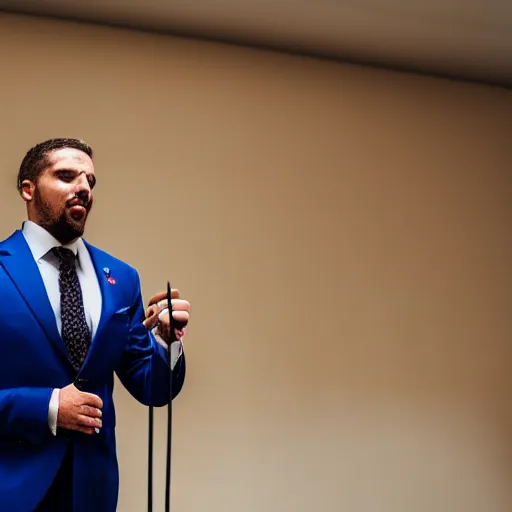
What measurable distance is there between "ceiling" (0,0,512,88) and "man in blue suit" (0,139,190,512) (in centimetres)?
166

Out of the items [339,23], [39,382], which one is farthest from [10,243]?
[339,23]

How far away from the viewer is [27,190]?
5.56ft

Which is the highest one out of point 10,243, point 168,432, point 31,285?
point 10,243

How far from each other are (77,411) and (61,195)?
1.45 ft

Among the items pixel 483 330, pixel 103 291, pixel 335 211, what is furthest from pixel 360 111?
pixel 103 291

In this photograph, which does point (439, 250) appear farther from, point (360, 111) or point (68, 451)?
point (68, 451)

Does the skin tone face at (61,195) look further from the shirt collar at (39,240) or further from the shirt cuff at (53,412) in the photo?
the shirt cuff at (53,412)

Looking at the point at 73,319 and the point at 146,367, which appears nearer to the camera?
the point at 73,319

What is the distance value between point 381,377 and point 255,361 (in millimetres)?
592

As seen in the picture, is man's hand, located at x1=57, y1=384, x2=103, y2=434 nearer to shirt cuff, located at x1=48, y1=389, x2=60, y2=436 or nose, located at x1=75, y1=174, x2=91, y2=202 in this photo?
shirt cuff, located at x1=48, y1=389, x2=60, y2=436

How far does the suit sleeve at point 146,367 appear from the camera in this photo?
167 cm

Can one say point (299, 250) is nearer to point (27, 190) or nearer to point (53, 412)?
point (27, 190)

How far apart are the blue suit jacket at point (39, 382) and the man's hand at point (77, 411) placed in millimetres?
28

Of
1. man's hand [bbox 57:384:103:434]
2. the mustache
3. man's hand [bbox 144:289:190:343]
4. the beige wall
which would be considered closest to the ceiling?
the beige wall
